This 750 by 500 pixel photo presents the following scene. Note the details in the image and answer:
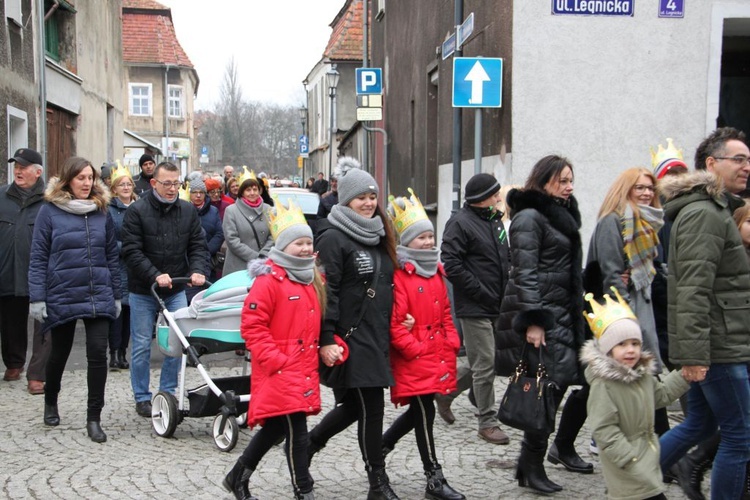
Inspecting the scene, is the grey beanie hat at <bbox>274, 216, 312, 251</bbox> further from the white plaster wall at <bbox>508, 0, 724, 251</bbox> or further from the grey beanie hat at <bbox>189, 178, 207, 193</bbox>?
the white plaster wall at <bbox>508, 0, 724, 251</bbox>

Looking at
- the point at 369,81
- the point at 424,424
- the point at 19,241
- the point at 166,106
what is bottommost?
the point at 424,424

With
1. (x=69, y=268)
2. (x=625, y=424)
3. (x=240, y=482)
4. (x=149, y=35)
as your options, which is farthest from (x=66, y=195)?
(x=149, y=35)

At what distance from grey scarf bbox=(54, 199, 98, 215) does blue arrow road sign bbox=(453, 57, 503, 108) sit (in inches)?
182

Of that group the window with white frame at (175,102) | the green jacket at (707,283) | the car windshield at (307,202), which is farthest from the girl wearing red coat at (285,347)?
the window with white frame at (175,102)

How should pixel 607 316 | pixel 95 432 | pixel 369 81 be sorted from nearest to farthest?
1. pixel 607 316
2. pixel 95 432
3. pixel 369 81

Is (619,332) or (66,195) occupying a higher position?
(66,195)

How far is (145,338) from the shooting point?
7.62m

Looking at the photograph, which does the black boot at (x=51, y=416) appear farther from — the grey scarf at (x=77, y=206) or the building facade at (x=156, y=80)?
the building facade at (x=156, y=80)

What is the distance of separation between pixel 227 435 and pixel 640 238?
317cm

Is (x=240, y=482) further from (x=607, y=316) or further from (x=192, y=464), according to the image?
(x=607, y=316)

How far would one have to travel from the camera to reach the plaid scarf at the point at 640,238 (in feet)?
19.2

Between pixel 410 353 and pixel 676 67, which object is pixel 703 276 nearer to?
pixel 410 353

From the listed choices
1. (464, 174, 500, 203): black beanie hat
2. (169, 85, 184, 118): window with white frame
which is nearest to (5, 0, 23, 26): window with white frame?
(464, 174, 500, 203): black beanie hat

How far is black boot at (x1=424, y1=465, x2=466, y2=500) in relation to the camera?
548cm
